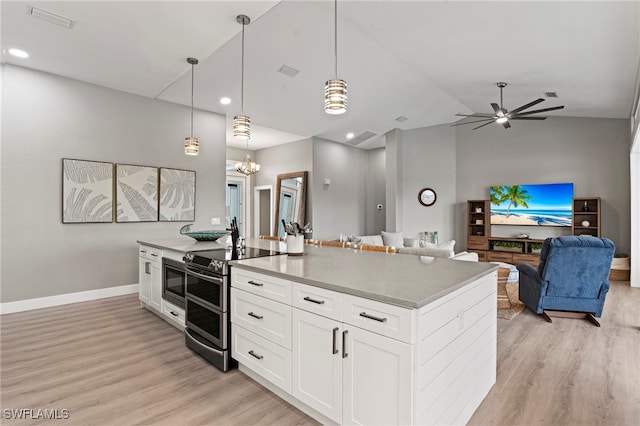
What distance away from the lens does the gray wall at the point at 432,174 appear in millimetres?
8320

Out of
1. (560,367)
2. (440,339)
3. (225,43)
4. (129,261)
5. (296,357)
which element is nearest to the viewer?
(440,339)

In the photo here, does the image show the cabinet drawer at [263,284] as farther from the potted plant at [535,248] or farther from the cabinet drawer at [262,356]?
the potted plant at [535,248]

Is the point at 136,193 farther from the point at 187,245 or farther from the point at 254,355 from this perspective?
the point at 254,355

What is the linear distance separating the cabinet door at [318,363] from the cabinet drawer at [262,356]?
10 centimetres

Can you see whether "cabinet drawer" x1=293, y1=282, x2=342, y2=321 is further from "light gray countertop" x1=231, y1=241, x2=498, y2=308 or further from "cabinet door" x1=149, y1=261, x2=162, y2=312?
"cabinet door" x1=149, y1=261, x2=162, y2=312

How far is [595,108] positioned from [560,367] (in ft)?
17.7

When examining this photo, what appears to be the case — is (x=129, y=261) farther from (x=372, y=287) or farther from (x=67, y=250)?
(x=372, y=287)

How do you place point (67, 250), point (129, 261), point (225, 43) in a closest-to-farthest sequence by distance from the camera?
1. point (225, 43)
2. point (67, 250)
3. point (129, 261)

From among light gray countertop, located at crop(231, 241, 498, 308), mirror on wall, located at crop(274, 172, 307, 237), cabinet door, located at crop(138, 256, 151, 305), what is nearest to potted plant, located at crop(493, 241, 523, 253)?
mirror on wall, located at crop(274, 172, 307, 237)

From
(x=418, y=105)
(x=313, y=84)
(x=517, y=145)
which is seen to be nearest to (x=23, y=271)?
(x=313, y=84)

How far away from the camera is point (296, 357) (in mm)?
1960

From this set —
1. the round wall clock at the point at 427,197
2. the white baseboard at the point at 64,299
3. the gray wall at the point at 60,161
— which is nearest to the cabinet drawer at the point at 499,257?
the round wall clock at the point at 427,197

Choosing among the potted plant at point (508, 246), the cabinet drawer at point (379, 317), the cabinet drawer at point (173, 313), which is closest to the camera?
the cabinet drawer at point (379, 317)

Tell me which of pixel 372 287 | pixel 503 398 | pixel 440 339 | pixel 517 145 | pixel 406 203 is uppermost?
pixel 517 145
